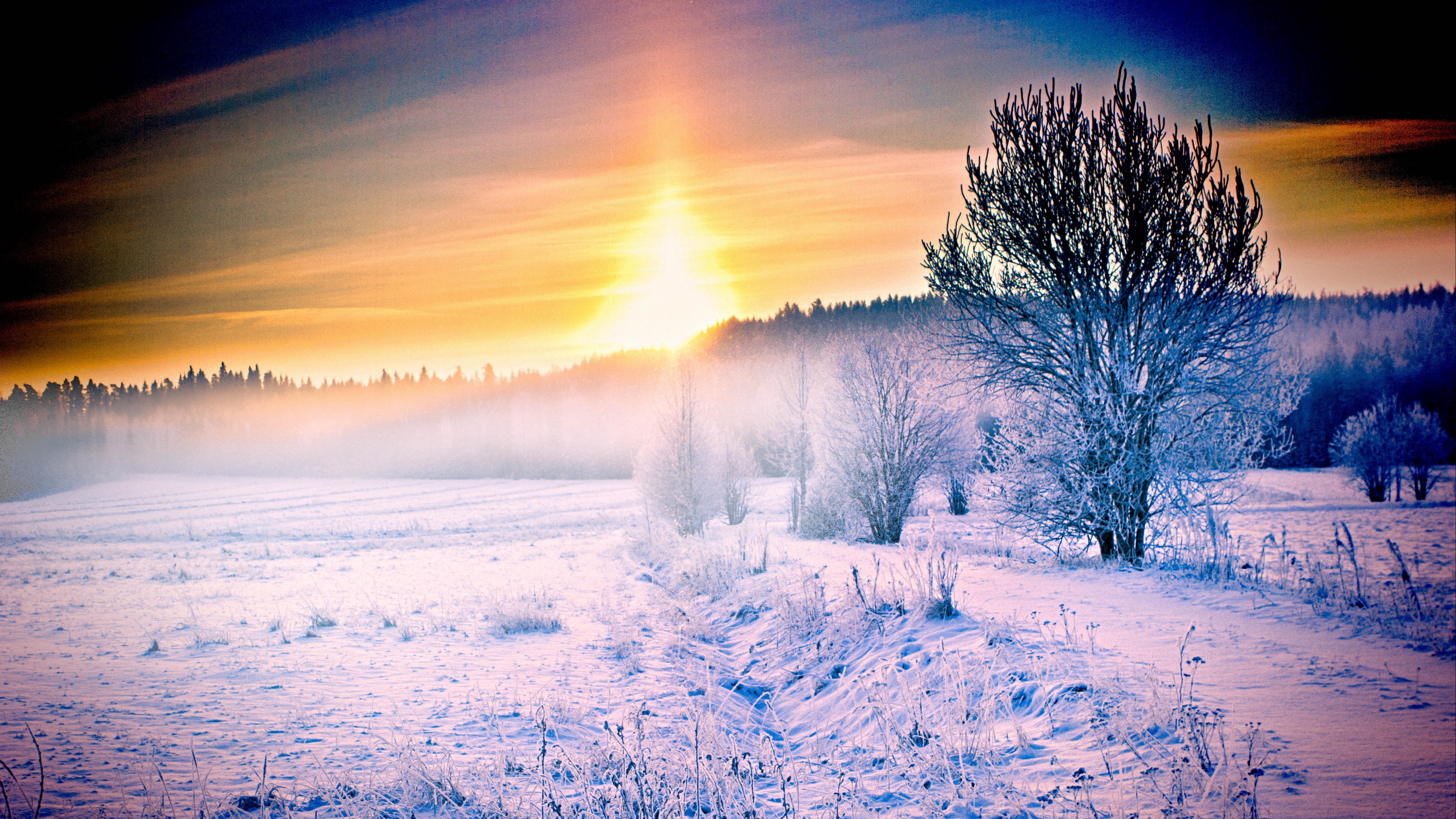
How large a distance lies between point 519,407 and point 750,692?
312ft

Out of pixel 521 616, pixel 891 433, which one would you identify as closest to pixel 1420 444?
pixel 891 433

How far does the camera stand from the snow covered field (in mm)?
3885

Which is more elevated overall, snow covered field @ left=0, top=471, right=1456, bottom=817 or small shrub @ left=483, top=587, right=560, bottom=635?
snow covered field @ left=0, top=471, right=1456, bottom=817

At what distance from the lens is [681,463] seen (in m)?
27.9

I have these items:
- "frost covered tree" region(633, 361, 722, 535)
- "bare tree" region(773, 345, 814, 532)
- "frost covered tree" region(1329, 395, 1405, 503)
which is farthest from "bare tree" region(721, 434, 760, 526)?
"frost covered tree" region(1329, 395, 1405, 503)

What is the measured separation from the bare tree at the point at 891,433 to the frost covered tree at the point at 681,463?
9.58m

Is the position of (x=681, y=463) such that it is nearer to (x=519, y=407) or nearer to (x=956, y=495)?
(x=956, y=495)

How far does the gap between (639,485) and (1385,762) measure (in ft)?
89.5

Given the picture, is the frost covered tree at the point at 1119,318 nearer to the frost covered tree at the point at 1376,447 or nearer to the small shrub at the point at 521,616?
the small shrub at the point at 521,616

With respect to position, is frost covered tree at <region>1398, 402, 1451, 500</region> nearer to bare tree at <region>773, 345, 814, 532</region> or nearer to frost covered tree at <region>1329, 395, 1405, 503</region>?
frost covered tree at <region>1329, 395, 1405, 503</region>

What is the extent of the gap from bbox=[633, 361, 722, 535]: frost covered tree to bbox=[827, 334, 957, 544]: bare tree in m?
9.58

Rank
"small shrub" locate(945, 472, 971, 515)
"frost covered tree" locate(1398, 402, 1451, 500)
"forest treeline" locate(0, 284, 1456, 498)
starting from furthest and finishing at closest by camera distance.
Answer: "frost covered tree" locate(1398, 402, 1451, 500) → "small shrub" locate(945, 472, 971, 515) → "forest treeline" locate(0, 284, 1456, 498)

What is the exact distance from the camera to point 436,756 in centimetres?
497

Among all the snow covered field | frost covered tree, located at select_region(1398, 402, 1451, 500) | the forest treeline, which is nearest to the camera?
the snow covered field
